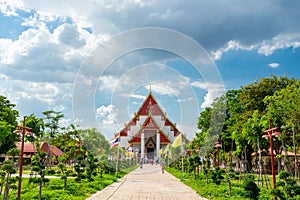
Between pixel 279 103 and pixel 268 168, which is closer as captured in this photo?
pixel 279 103

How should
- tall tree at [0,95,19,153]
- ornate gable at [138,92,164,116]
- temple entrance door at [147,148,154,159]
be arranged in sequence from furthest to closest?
1. ornate gable at [138,92,164,116]
2. temple entrance door at [147,148,154,159]
3. tall tree at [0,95,19,153]

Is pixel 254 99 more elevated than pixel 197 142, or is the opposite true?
pixel 254 99

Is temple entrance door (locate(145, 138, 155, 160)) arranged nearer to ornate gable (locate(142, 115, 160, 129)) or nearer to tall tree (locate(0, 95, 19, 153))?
ornate gable (locate(142, 115, 160, 129))

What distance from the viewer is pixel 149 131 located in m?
49.4

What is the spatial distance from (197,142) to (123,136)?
24.3 meters

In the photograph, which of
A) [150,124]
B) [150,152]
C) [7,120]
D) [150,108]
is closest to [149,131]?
[150,124]

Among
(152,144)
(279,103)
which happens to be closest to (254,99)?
(279,103)

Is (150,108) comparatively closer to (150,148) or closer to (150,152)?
(150,148)

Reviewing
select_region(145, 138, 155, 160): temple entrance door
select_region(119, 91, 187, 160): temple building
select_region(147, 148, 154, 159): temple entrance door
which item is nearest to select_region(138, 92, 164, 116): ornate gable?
select_region(119, 91, 187, 160): temple building

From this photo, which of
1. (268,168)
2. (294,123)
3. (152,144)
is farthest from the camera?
(152,144)

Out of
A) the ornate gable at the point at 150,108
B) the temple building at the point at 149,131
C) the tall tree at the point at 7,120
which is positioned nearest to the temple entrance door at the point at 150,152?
the temple building at the point at 149,131

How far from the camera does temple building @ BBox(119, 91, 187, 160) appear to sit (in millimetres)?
48031

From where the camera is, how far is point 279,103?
14.4m

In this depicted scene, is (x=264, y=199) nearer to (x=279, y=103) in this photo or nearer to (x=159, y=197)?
(x=159, y=197)
